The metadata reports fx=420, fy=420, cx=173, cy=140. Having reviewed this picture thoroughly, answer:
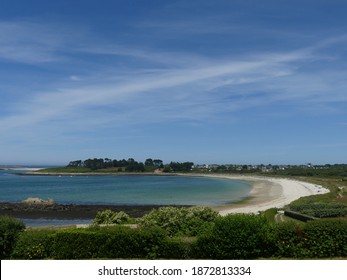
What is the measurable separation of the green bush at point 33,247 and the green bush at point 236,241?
440cm

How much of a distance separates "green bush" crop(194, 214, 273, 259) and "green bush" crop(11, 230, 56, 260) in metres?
4.40

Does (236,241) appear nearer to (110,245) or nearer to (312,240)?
(312,240)

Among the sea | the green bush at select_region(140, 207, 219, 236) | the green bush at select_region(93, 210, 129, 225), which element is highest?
the green bush at select_region(140, 207, 219, 236)

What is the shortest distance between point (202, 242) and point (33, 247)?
501 cm

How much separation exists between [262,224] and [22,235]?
23.6 feet

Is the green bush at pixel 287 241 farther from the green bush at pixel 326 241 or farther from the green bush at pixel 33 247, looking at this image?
the green bush at pixel 33 247

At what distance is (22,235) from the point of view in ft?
41.8

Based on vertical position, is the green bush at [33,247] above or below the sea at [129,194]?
above

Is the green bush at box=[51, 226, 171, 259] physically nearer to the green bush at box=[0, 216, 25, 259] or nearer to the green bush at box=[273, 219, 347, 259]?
the green bush at box=[0, 216, 25, 259]

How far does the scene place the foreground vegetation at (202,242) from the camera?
38.9 ft

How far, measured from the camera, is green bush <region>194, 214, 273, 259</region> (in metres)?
11.8

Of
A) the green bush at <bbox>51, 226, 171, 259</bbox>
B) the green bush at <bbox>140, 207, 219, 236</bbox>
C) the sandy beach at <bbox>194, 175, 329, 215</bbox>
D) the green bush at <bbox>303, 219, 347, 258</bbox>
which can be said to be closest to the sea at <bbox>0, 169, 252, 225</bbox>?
the sandy beach at <bbox>194, 175, 329, 215</bbox>

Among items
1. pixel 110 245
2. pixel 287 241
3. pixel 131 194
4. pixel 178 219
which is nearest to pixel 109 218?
pixel 178 219

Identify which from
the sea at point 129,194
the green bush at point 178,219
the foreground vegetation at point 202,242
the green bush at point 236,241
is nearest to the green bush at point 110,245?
the foreground vegetation at point 202,242
